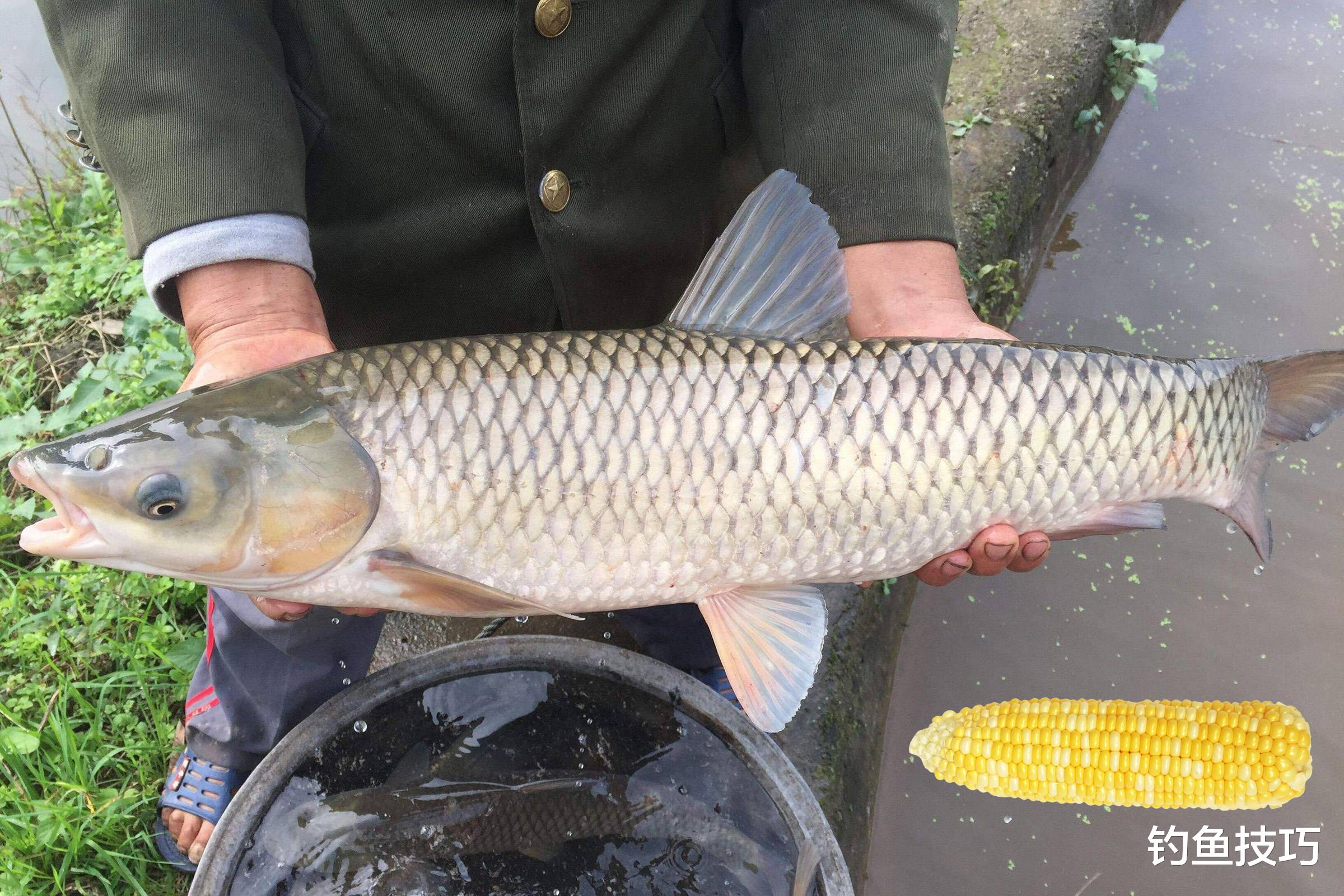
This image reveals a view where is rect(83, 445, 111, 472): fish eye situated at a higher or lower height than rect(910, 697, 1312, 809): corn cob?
higher

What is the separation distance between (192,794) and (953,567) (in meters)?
1.34

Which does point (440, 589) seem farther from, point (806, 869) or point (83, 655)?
point (83, 655)

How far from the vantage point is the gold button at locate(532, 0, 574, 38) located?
1379mm

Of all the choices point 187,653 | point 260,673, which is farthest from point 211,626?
point 187,653

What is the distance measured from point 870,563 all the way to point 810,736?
0.52m

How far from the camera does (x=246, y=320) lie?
1.33 m

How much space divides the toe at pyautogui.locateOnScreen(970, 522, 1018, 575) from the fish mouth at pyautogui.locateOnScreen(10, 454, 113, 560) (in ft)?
3.63

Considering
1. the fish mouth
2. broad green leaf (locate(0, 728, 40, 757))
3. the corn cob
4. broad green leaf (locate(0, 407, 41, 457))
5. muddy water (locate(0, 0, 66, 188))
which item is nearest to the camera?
the fish mouth

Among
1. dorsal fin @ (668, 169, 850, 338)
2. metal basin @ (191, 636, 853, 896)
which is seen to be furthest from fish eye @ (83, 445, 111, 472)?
dorsal fin @ (668, 169, 850, 338)

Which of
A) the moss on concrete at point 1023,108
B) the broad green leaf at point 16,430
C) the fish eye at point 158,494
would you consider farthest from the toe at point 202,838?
the moss on concrete at point 1023,108

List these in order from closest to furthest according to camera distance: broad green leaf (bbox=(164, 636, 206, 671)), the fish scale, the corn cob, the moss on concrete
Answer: the fish scale
the corn cob
broad green leaf (bbox=(164, 636, 206, 671))
the moss on concrete

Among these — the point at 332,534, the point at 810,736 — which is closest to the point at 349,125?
the point at 332,534

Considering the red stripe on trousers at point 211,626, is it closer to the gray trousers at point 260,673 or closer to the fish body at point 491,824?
the gray trousers at point 260,673

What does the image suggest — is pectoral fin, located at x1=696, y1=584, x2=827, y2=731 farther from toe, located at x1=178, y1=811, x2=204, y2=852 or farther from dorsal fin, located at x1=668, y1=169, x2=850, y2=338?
toe, located at x1=178, y1=811, x2=204, y2=852
